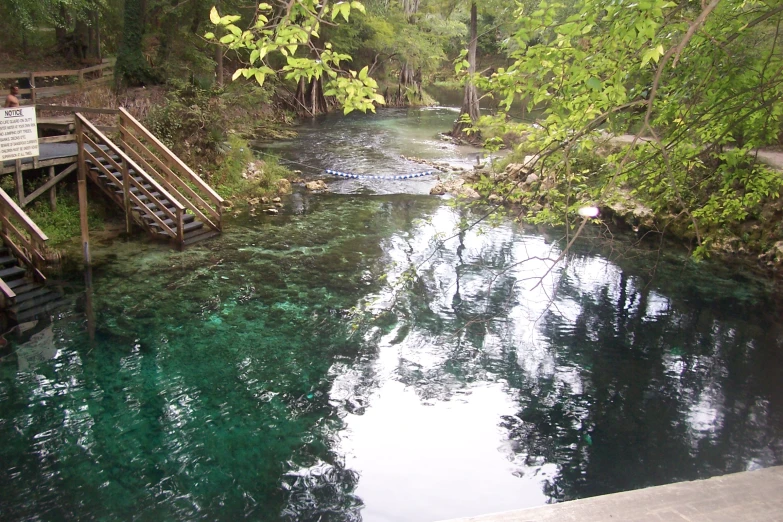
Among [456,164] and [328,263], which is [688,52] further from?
[456,164]

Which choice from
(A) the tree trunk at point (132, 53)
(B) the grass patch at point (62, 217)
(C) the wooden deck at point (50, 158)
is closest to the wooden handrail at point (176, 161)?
(C) the wooden deck at point (50, 158)

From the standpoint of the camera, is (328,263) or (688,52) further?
(328,263)

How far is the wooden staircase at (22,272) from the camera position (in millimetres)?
8953

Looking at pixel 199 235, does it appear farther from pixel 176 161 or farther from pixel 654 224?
pixel 654 224

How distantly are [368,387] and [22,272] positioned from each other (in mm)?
6537

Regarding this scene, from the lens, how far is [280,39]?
407 cm

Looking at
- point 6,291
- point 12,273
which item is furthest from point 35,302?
point 12,273

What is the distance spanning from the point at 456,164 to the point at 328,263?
1127cm

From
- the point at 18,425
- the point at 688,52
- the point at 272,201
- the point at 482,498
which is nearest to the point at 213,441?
the point at 18,425

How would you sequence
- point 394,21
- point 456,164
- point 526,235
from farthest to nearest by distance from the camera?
1. point 394,21
2. point 456,164
3. point 526,235

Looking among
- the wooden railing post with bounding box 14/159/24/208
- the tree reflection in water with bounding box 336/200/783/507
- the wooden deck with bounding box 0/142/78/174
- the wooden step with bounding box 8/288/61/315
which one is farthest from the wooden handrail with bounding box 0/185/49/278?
the tree reflection in water with bounding box 336/200/783/507

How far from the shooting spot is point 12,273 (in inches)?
376

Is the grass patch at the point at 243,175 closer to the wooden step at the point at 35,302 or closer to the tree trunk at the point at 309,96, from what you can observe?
the wooden step at the point at 35,302

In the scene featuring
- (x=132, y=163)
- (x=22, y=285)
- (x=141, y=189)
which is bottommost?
(x=22, y=285)
